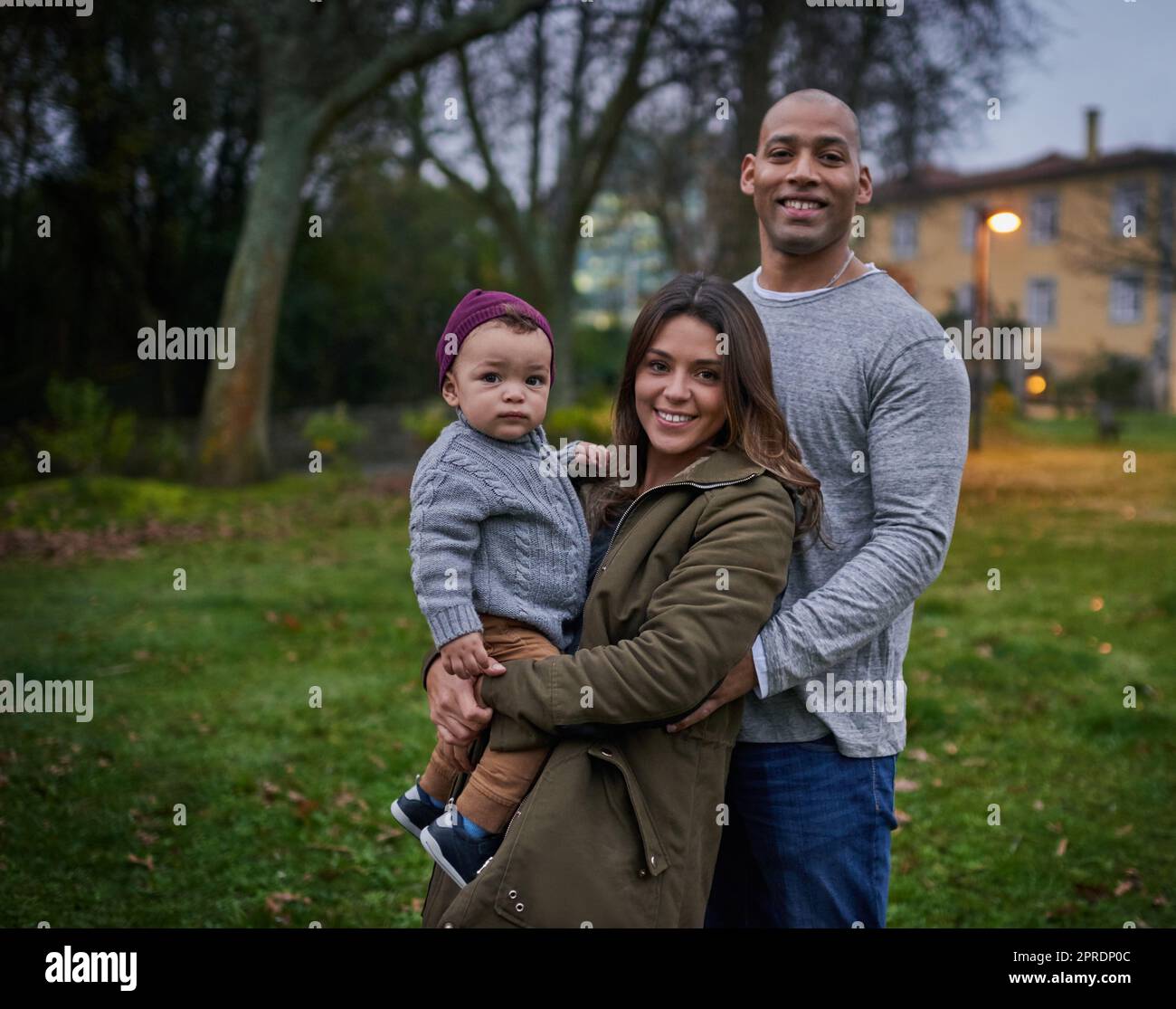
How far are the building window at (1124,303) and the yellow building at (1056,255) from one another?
35mm

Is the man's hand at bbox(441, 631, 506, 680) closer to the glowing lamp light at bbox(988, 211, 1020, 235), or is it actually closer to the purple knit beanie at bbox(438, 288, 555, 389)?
the purple knit beanie at bbox(438, 288, 555, 389)

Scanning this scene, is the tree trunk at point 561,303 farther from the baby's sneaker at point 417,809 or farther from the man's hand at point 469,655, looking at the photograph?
the man's hand at point 469,655

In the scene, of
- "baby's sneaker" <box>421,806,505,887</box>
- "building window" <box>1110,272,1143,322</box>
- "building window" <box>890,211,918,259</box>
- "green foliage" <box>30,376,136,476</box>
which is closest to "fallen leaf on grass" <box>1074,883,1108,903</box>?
"baby's sneaker" <box>421,806,505,887</box>

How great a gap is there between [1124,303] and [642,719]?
45642 millimetres

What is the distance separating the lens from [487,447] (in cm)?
240

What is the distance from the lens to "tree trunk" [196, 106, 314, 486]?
15.0 m

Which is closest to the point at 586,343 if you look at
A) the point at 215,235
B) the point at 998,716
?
the point at 215,235

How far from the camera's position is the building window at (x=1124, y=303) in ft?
136

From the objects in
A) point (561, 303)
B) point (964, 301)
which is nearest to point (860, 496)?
point (561, 303)

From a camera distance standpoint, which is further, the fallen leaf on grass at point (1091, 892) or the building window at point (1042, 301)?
the building window at point (1042, 301)

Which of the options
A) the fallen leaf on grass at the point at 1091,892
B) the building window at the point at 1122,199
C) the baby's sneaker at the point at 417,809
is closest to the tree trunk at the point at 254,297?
the fallen leaf on grass at the point at 1091,892

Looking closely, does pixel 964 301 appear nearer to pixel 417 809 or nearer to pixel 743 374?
pixel 743 374

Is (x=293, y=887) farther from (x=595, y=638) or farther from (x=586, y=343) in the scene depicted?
(x=586, y=343)

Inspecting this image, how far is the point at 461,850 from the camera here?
2254 millimetres
